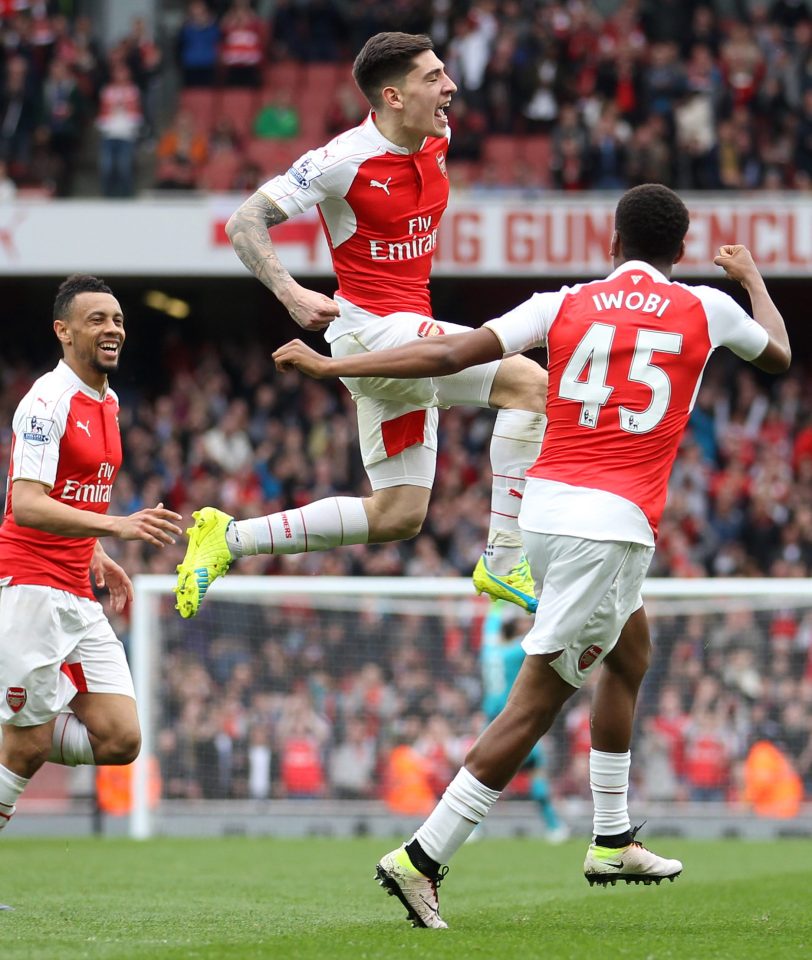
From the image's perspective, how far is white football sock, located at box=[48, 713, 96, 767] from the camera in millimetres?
7355

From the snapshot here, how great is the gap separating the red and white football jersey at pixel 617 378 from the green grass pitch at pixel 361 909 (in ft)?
5.08

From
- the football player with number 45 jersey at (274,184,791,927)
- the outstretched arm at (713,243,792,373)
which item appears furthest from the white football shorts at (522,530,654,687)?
the outstretched arm at (713,243,792,373)

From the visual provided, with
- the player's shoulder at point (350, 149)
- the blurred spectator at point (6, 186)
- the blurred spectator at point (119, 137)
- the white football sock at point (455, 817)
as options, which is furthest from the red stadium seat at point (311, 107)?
the white football sock at point (455, 817)

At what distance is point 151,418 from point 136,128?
4.01 metres

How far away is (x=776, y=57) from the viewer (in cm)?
2219

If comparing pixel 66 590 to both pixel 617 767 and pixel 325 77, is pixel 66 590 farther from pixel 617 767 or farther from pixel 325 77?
pixel 325 77

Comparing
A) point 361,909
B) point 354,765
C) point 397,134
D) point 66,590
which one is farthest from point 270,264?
point 354,765

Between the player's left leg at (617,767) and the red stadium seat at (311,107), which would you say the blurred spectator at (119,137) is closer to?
the red stadium seat at (311,107)

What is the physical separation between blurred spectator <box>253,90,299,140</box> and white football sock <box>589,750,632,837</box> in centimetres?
1722

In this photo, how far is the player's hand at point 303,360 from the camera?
19.8ft

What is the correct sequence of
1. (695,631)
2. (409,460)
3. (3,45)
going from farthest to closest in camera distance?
(3,45) < (695,631) < (409,460)

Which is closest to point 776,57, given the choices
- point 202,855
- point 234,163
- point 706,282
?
point 706,282

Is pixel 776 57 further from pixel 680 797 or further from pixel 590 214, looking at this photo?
pixel 680 797

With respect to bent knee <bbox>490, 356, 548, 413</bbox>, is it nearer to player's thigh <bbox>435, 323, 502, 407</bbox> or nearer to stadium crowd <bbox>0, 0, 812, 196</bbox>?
player's thigh <bbox>435, 323, 502, 407</bbox>
